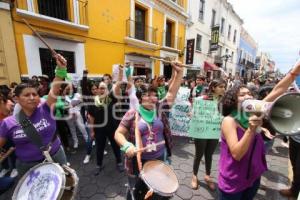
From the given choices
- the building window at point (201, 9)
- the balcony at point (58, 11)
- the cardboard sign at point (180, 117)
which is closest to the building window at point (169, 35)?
the building window at point (201, 9)

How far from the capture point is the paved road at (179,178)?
2830 millimetres

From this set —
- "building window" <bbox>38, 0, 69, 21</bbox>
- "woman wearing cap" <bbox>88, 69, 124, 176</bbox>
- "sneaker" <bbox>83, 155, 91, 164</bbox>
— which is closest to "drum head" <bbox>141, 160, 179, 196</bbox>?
"woman wearing cap" <bbox>88, 69, 124, 176</bbox>

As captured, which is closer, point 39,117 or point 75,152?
point 39,117

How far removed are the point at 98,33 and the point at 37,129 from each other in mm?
7292

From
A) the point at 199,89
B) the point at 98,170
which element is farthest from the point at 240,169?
the point at 199,89

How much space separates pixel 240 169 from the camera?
1565mm

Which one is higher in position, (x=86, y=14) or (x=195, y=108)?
(x=86, y=14)

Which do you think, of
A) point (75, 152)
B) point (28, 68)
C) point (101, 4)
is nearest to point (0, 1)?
point (28, 68)

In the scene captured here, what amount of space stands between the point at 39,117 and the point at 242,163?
223cm

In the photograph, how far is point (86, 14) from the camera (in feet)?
24.3

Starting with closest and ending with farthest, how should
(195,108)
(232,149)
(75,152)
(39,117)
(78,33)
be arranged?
(232,149) < (39,117) < (195,108) < (75,152) < (78,33)

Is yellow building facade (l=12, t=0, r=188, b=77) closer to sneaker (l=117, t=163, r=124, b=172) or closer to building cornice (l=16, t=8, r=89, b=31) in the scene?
building cornice (l=16, t=8, r=89, b=31)

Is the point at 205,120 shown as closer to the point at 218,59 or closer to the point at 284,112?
the point at 284,112

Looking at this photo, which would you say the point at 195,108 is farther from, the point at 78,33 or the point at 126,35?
the point at 126,35
